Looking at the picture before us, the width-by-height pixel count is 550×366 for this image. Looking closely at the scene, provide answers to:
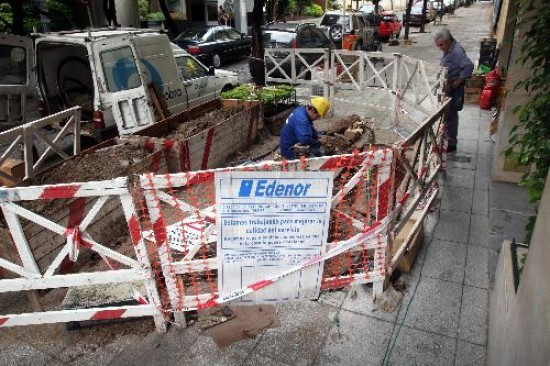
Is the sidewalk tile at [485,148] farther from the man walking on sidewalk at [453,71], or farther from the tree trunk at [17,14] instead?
the tree trunk at [17,14]

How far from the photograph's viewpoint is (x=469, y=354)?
11.8 ft

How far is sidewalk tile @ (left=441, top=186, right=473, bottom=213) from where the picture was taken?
602 centimetres

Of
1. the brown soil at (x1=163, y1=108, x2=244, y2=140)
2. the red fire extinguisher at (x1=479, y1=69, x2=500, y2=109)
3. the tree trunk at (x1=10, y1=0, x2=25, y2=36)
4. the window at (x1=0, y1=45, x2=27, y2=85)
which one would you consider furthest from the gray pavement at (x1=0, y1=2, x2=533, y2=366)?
the tree trunk at (x1=10, y1=0, x2=25, y2=36)

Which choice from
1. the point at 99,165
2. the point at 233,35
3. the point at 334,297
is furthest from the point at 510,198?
the point at 233,35

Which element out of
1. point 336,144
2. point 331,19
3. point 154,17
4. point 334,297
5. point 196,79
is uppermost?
point 154,17

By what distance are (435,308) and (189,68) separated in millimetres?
7849

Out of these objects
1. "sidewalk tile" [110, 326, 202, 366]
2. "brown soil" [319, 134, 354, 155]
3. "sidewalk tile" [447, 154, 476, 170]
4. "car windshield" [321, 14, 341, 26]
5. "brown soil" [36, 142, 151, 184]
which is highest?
"car windshield" [321, 14, 341, 26]

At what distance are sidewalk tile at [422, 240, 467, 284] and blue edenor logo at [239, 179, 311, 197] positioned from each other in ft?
7.34

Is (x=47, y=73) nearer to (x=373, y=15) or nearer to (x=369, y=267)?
(x=369, y=267)

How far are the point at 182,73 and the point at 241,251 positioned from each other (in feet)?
23.3

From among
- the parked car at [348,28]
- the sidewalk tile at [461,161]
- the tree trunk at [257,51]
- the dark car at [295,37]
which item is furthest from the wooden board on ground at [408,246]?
the parked car at [348,28]

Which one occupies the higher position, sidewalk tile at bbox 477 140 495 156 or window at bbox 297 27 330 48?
window at bbox 297 27 330 48

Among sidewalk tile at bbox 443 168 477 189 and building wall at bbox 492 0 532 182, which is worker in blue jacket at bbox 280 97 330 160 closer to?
sidewalk tile at bbox 443 168 477 189

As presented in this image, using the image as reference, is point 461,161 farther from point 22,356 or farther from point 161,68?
point 22,356
